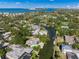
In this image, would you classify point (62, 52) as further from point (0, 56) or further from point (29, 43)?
point (0, 56)

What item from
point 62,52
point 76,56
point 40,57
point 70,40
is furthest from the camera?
point 70,40

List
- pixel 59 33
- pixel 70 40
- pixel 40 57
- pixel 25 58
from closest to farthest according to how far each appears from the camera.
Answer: pixel 25 58 < pixel 40 57 < pixel 70 40 < pixel 59 33

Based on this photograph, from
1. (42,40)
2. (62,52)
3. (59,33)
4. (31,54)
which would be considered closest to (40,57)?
(31,54)

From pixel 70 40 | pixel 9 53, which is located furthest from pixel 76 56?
pixel 70 40

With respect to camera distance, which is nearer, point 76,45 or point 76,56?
point 76,56

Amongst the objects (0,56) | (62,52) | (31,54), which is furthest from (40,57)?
(0,56)

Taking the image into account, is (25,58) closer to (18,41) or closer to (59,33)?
(18,41)

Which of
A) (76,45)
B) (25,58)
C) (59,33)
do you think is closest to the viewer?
(25,58)

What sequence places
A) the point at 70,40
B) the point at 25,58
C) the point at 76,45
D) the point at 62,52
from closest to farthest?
the point at 25,58, the point at 62,52, the point at 76,45, the point at 70,40

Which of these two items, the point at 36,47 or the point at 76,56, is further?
the point at 36,47
